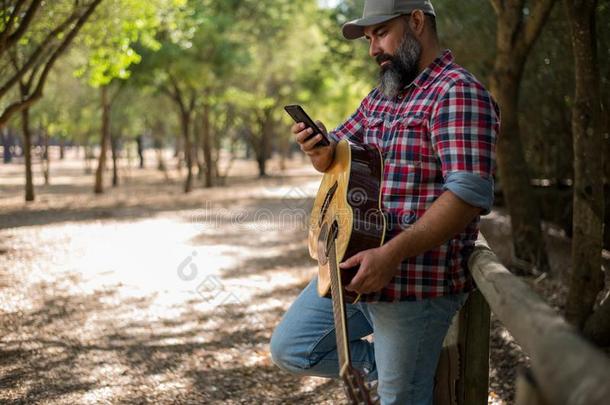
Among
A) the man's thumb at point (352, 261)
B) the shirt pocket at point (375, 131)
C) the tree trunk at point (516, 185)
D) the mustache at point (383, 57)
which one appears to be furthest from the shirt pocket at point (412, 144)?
the tree trunk at point (516, 185)

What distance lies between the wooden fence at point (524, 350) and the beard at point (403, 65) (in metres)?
0.72

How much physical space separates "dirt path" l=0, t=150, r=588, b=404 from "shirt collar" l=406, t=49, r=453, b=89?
2.76 meters

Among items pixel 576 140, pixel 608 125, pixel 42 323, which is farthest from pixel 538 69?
pixel 42 323

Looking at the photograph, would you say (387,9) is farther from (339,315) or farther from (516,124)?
(516,124)

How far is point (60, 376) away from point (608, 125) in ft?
22.6

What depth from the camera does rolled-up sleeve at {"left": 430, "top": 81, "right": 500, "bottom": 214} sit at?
84.7 inches

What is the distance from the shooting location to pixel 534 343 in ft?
4.59

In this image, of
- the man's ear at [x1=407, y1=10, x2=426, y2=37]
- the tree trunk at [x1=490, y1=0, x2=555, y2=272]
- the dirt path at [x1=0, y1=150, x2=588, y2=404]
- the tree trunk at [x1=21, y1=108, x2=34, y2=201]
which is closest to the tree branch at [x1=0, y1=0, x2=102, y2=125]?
the dirt path at [x1=0, y1=150, x2=588, y2=404]

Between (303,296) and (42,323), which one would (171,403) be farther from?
(42,323)

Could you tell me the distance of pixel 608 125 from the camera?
313 inches

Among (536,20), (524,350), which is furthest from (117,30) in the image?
(524,350)

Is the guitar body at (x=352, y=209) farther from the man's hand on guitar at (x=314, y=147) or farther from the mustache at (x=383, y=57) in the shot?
the mustache at (x=383, y=57)

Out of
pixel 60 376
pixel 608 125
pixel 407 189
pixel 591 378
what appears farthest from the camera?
pixel 608 125

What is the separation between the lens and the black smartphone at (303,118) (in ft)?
8.66
